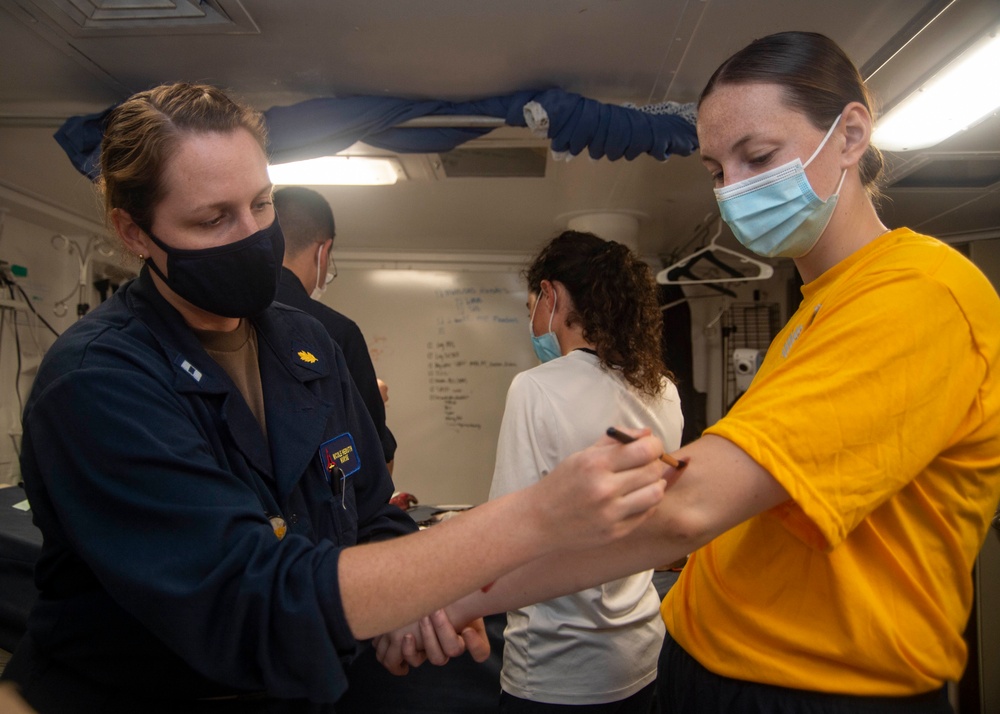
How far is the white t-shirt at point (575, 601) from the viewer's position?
5.06 ft

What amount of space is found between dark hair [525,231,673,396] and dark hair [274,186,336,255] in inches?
37.6

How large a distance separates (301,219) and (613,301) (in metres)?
1.29

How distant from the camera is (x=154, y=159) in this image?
1028mm

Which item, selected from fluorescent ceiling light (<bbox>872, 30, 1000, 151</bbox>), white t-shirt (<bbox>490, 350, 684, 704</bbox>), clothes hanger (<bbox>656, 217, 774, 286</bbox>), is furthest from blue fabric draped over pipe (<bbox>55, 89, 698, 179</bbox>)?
clothes hanger (<bbox>656, 217, 774, 286</bbox>)

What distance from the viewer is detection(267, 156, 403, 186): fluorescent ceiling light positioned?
3205 millimetres

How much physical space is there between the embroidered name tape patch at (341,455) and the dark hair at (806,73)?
3.03 feet

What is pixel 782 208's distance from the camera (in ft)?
3.58

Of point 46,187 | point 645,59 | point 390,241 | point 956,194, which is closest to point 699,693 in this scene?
point 645,59

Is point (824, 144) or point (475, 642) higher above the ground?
point (824, 144)

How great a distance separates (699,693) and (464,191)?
3.18 m

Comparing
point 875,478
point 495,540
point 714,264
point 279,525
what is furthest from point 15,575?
point 714,264

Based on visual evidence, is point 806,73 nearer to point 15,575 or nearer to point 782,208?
point 782,208

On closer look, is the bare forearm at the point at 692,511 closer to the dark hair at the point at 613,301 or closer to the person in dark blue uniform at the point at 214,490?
the person in dark blue uniform at the point at 214,490

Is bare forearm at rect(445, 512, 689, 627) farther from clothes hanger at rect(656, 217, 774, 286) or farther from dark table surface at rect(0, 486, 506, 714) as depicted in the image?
clothes hanger at rect(656, 217, 774, 286)
